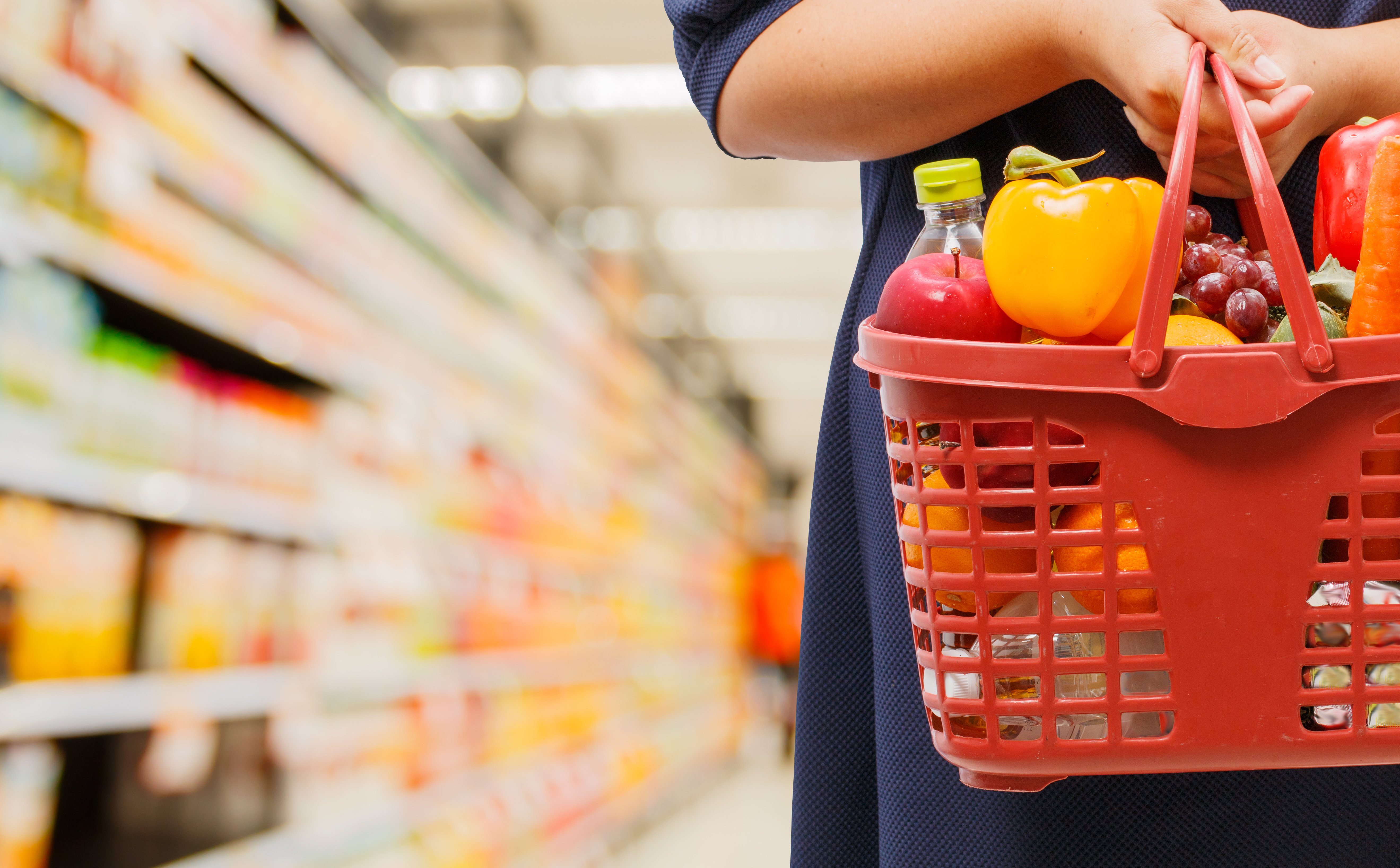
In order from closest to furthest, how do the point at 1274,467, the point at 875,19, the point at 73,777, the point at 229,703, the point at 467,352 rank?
the point at 1274,467 < the point at 875,19 < the point at 73,777 < the point at 229,703 < the point at 467,352

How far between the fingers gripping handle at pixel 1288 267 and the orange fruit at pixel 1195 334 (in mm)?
49

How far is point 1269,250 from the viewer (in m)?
0.52

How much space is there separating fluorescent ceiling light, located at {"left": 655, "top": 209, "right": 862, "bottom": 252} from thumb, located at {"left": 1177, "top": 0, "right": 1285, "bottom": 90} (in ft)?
21.6

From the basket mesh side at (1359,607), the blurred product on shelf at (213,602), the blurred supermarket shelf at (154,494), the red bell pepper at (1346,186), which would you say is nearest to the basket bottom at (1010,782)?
the basket mesh side at (1359,607)

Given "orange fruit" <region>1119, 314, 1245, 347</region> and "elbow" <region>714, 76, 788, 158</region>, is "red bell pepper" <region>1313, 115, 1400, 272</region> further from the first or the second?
"elbow" <region>714, 76, 788, 158</region>

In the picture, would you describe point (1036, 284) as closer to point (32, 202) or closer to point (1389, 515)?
point (1389, 515)

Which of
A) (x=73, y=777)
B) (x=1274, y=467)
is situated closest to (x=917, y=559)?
(x=1274, y=467)

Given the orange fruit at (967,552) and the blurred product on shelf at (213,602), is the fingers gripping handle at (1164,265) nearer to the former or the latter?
the orange fruit at (967,552)

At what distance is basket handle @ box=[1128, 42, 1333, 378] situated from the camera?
0.52 m

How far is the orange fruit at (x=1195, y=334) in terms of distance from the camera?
58 cm

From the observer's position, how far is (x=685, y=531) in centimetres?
766

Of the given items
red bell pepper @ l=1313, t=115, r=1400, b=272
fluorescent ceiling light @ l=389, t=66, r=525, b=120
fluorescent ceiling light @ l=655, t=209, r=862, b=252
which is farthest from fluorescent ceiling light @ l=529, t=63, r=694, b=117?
red bell pepper @ l=1313, t=115, r=1400, b=272

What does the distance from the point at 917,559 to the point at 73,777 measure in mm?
1814

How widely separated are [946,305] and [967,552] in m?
0.14
